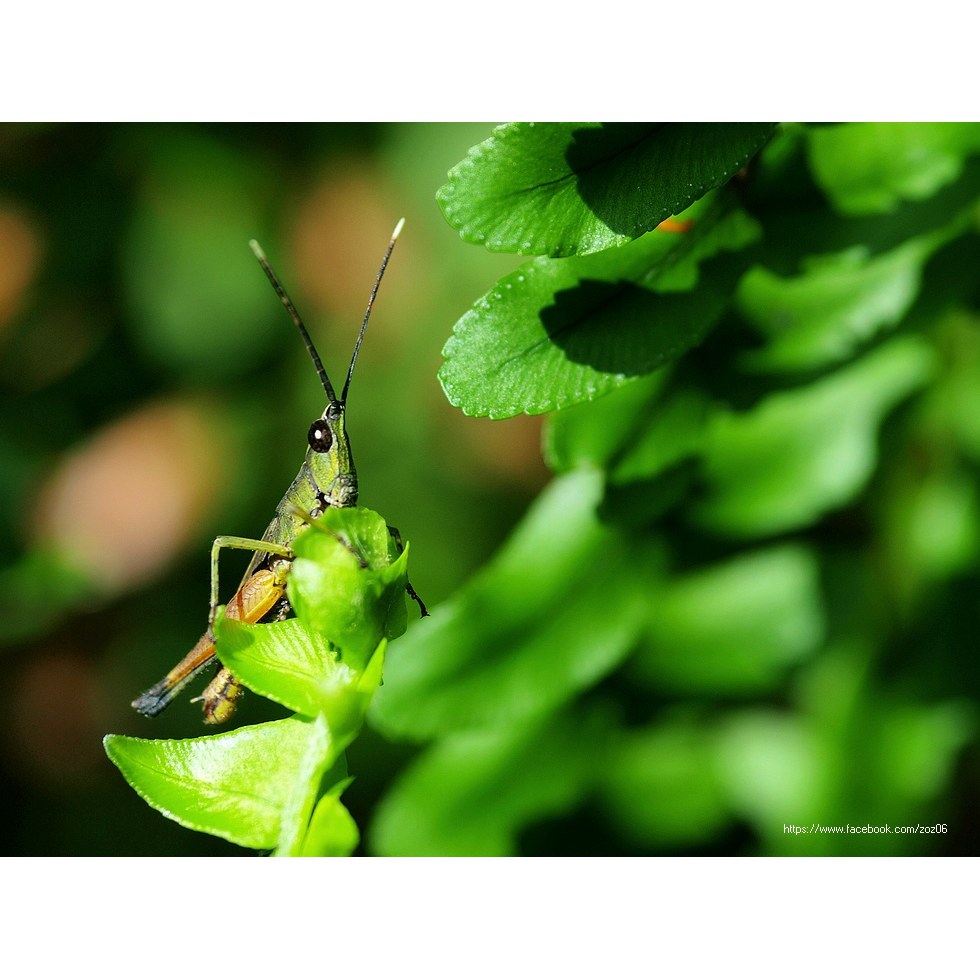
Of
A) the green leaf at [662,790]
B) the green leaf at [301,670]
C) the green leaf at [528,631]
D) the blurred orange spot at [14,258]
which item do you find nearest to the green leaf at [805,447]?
the green leaf at [528,631]

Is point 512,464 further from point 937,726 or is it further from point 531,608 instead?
point 937,726

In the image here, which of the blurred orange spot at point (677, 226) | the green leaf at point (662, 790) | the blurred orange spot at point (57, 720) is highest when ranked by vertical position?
the blurred orange spot at point (677, 226)

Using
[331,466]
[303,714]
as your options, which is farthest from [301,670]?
[331,466]

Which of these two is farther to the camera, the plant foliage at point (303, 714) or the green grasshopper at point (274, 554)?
the green grasshopper at point (274, 554)

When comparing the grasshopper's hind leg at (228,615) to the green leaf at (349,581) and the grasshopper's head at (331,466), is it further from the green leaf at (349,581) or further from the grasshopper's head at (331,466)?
the green leaf at (349,581)

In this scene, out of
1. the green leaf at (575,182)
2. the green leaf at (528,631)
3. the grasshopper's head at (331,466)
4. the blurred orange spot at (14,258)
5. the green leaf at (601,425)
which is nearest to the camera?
the green leaf at (575,182)

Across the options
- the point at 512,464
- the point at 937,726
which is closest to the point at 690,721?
the point at 937,726

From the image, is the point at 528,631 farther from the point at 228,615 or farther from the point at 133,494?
the point at 133,494
